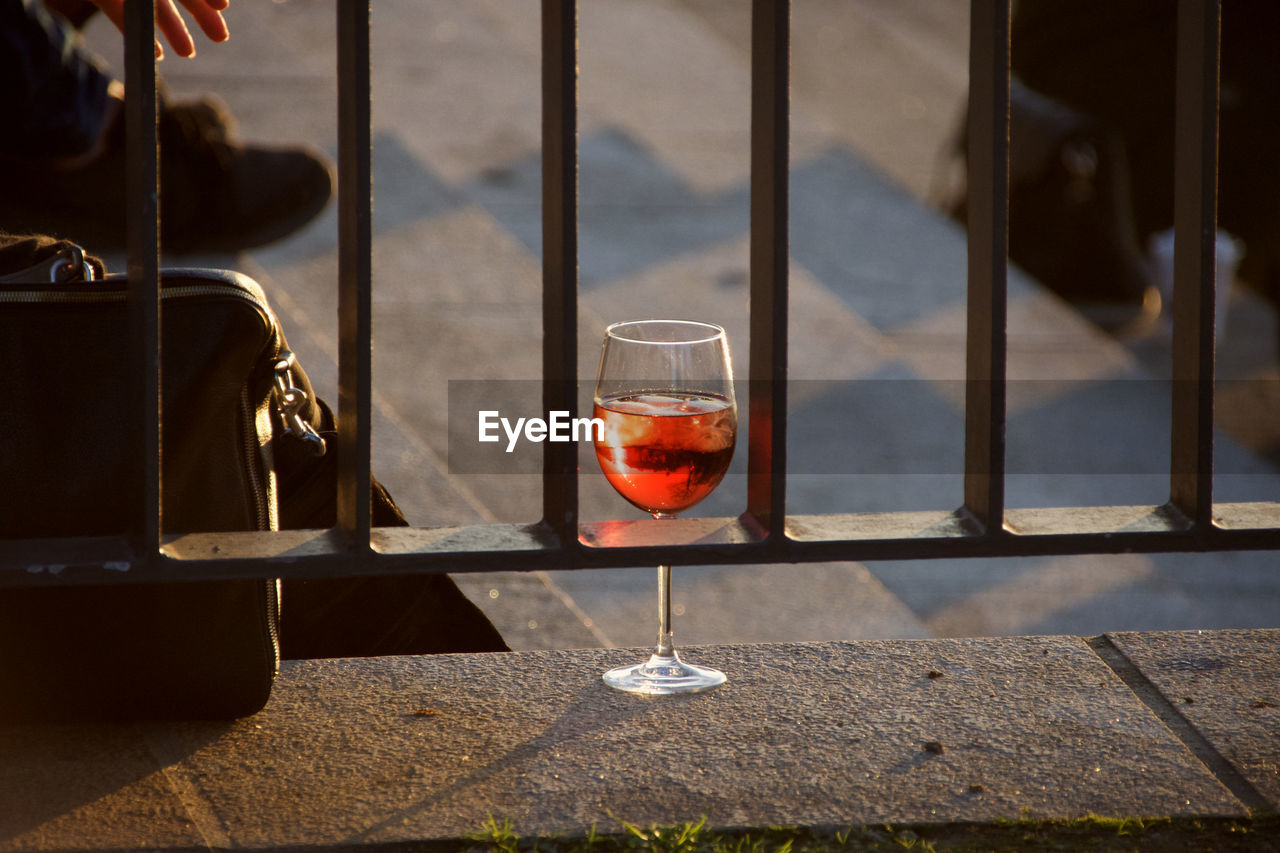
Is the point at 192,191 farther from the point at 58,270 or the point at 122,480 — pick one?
the point at 122,480

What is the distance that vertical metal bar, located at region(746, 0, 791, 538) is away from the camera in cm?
164

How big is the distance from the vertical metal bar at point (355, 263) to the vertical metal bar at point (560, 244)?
0.71 feet

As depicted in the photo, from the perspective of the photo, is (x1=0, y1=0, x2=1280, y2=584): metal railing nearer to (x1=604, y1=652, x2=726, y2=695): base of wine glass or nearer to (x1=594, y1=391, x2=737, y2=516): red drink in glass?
(x1=594, y1=391, x2=737, y2=516): red drink in glass

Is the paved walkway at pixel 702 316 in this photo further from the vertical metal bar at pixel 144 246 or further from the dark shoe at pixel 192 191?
the vertical metal bar at pixel 144 246

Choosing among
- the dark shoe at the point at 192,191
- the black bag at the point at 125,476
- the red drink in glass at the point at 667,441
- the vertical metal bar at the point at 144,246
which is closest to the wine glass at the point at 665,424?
the red drink in glass at the point at 667,441

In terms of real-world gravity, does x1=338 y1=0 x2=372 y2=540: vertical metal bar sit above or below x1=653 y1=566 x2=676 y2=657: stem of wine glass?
above

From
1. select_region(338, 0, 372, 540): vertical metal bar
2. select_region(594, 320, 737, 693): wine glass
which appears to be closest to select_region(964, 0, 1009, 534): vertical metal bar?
select_region(594, 320, 737, 693): wine glass

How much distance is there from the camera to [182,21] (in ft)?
6.39

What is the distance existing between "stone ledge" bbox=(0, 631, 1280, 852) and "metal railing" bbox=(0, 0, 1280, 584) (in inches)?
10.5

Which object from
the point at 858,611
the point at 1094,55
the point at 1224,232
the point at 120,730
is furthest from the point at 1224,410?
the point at 120,730

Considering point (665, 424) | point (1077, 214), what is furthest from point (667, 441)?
point (1077, 214)

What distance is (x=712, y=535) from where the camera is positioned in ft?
5.72

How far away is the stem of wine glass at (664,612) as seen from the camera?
1817mm

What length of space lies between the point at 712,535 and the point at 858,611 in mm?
1577
